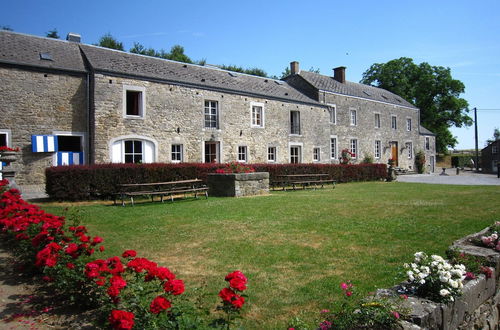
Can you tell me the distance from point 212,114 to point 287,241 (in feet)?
47.1

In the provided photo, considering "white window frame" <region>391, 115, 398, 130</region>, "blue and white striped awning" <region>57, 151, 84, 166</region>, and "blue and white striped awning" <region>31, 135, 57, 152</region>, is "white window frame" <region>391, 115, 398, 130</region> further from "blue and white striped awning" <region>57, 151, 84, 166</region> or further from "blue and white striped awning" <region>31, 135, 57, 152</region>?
"blue and white striped awning" <region>31, 135, 57, 152</region>

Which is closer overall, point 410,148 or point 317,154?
point 317,154

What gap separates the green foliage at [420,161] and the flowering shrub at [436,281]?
115 ft

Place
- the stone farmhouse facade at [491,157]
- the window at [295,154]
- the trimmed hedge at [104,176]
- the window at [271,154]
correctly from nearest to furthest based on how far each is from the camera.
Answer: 1. the trimmed hedge at [104,176]
2. the window at [271,154]
3. the window at [295,154]
4. the stone farmhouse facade at [491,157]

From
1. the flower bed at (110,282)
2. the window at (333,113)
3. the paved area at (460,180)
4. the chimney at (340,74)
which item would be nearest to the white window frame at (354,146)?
the window at (333,113)

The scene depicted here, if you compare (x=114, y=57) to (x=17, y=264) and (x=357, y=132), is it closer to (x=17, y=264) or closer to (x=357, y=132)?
(x=17, y=264)

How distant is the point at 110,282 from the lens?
2521 millimetres

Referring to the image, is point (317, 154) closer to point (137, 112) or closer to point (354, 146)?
point (354, 146)

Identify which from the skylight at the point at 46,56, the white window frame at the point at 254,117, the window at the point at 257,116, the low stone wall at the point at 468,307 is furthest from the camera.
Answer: the window at the point at 257,116

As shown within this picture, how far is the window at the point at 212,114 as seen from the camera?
1875 centimetres

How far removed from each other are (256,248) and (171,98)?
1370cm

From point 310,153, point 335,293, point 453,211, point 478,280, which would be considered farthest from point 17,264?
point 310,153

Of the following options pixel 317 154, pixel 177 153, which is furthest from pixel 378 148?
pixel 177 153

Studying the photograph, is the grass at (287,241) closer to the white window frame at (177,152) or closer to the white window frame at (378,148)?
the white window frame at (177,152)
